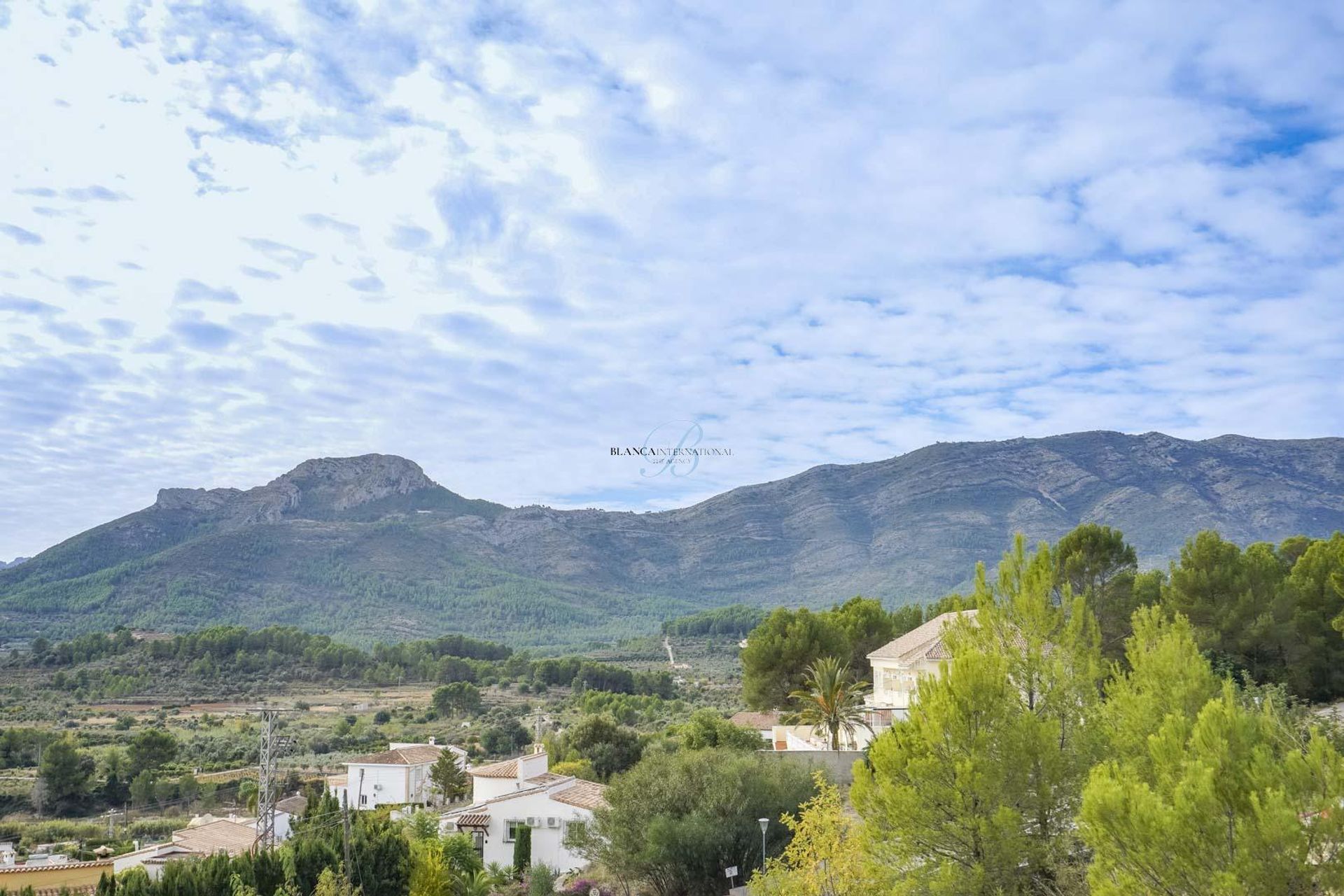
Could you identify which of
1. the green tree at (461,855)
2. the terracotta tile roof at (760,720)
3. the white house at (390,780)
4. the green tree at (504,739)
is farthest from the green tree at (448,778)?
the green tree at (461,855)

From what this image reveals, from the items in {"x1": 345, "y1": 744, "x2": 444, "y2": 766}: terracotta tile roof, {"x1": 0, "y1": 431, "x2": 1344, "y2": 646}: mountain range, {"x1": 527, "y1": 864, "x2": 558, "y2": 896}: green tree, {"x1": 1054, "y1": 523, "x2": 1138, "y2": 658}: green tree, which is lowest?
{"x1": 527, "y1": 864, "x2": 558, "y2": 896}: green tree

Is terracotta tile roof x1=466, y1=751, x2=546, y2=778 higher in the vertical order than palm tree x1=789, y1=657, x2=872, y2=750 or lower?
lower

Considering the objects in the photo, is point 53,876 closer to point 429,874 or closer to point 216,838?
point 216,838

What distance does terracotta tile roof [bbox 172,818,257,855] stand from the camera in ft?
108

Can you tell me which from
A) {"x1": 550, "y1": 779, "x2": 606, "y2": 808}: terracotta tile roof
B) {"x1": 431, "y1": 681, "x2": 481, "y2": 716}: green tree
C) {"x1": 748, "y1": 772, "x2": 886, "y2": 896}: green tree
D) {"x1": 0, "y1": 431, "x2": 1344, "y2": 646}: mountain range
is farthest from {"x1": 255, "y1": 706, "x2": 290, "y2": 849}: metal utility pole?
{"x1": 0, "y1": 431, "x2": 1344, "y2": 646}: mountain range

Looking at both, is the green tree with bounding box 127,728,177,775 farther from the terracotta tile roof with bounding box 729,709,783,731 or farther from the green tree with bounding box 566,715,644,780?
the terracotta tile roof with bounding box 729,709,783,731

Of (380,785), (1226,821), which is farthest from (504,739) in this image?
(1226,821)

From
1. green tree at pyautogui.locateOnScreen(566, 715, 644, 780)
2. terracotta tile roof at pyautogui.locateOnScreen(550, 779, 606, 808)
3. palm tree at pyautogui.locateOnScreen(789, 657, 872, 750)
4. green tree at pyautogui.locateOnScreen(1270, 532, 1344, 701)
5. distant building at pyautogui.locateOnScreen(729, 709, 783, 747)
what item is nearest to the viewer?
palm tree at pyautogui.locateOnScreen(789, 657, 872, 750)

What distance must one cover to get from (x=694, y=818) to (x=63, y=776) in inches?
1488

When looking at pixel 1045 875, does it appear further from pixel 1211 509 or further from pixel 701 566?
pixel 701 566

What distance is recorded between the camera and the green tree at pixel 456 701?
78.9 metres

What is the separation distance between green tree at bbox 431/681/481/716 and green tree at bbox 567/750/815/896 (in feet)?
166

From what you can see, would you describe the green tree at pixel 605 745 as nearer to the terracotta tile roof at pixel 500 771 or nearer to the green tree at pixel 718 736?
the terracotta tile roof at pixel 500 771

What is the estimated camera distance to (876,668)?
43.1 m
